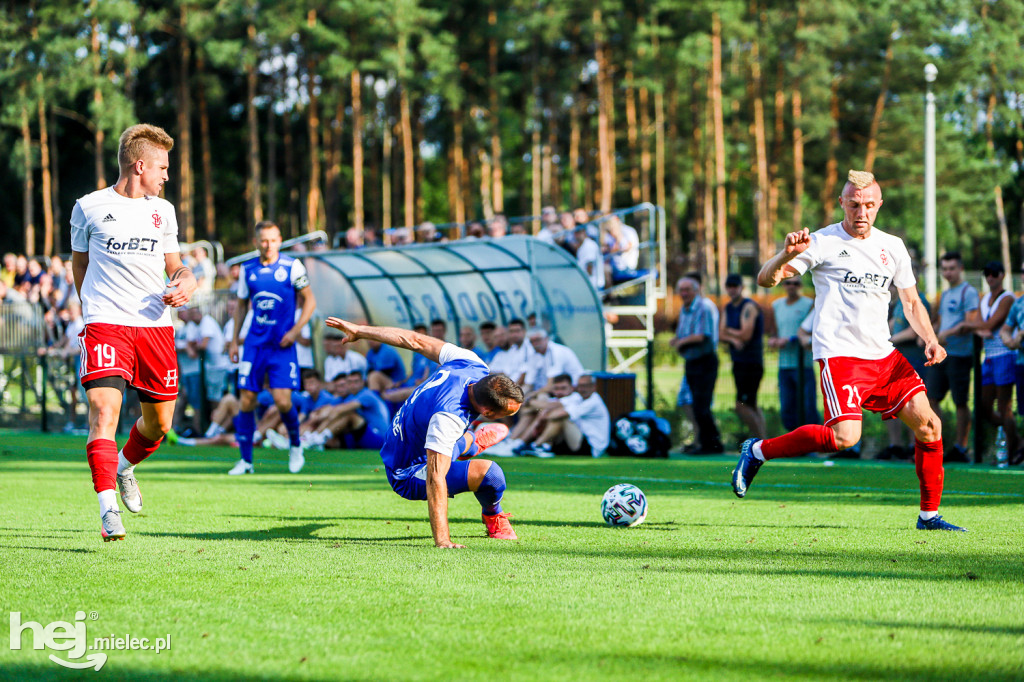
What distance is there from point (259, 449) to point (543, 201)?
35.8m

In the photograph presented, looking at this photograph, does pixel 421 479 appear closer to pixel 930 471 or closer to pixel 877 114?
pixel 930 471

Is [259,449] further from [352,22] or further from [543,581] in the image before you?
[352,22]

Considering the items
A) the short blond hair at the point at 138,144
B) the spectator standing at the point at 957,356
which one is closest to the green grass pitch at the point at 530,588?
the short blond hair at the point at 138,144

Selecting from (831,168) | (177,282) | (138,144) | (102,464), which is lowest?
(102,464)

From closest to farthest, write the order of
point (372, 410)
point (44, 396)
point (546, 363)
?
1. point (546, 363)
2. point (372, 410)
3. point (44, 396)

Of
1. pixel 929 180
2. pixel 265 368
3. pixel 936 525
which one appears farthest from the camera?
pixel 929 180

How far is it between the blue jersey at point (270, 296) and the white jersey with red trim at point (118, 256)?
460 cm

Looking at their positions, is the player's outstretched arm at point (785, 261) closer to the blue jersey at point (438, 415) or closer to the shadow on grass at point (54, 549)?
the blue jersey at point (438, 415)

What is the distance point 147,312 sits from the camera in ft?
21.6

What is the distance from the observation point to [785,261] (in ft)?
22.9

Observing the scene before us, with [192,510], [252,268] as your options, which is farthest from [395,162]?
[192,510]

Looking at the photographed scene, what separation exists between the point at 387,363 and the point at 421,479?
9.65 m

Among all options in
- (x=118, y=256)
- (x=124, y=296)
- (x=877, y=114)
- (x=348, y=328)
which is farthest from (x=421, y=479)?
(x=877, y=114)

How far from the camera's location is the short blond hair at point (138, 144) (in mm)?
6496
